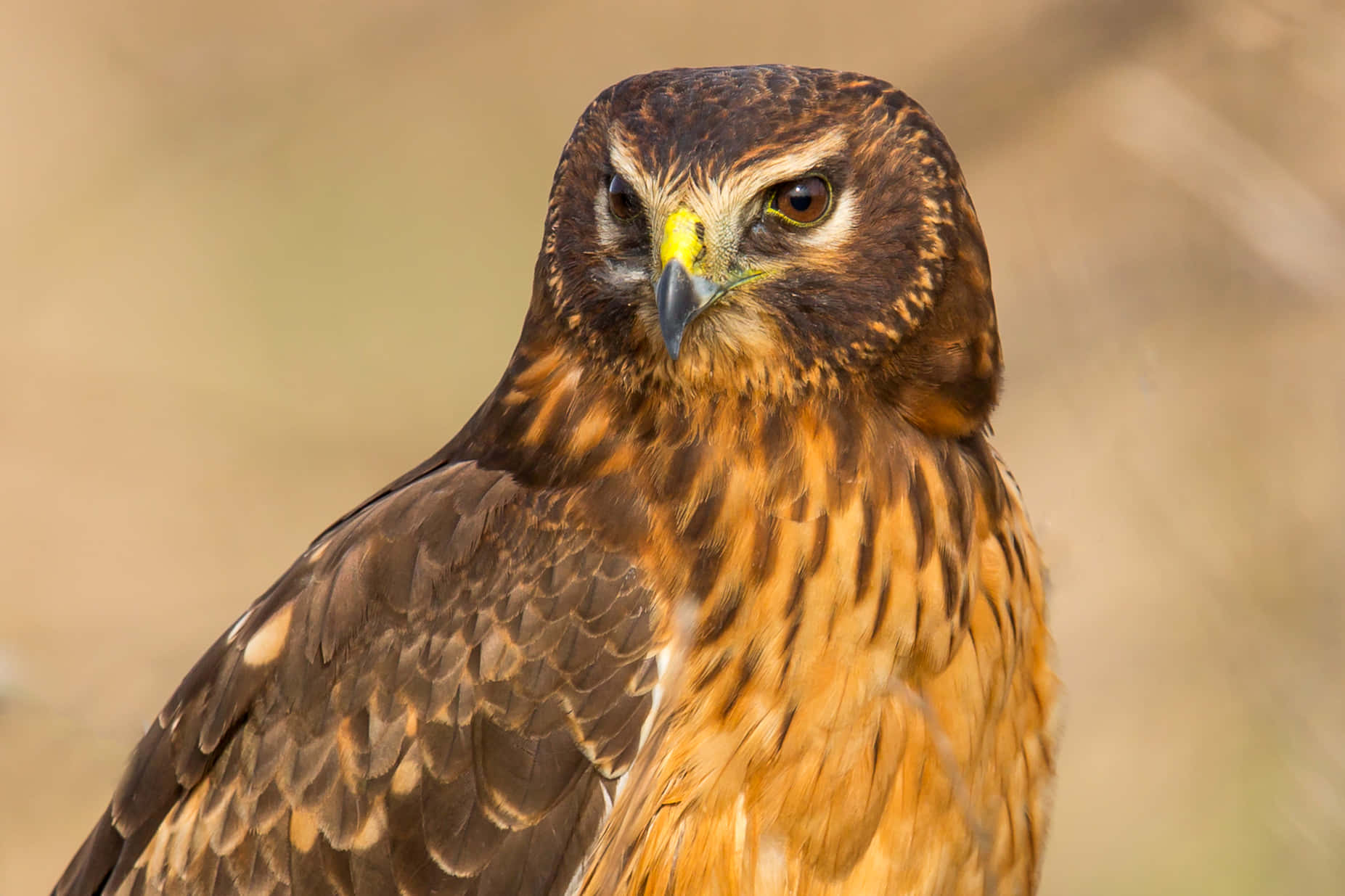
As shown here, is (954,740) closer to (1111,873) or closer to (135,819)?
(135,819)

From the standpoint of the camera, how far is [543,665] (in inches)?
146

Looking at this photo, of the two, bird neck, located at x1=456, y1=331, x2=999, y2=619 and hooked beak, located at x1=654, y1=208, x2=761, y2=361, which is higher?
hooked beak, located at x1=654, y1=208, x2=761, y2=361

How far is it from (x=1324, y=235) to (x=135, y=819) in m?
2.97

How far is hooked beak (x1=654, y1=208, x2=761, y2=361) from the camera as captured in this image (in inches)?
135

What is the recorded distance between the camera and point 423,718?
12.4ft

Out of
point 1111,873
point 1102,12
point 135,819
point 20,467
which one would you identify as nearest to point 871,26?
point 1102,12

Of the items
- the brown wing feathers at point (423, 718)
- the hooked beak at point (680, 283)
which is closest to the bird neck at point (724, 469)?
the brown wing feathers at point (423, 718)

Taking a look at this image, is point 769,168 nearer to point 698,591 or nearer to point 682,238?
point 682,238

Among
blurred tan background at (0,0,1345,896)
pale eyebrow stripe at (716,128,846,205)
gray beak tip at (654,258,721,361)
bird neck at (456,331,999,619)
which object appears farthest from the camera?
blurred tan background at (0,0,1345,896)

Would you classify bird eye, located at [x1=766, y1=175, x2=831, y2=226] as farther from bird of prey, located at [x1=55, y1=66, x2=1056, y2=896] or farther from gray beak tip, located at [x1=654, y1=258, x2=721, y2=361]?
gray beak tip, located at [x1=654, y1=258, x2=721, y2=361]

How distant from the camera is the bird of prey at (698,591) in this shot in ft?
11.9

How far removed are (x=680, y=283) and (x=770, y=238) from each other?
0.28 metres

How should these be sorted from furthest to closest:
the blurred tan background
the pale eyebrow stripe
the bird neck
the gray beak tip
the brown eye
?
the blurred tan background
the bird neck
the brown eye
the pale eyebrow stripe
the gray beak tip

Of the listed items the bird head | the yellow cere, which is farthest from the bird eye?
the yellow cere
